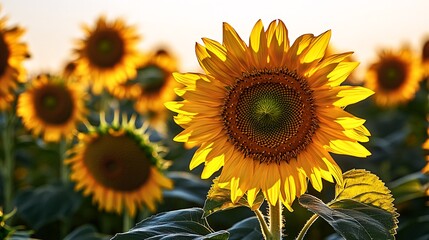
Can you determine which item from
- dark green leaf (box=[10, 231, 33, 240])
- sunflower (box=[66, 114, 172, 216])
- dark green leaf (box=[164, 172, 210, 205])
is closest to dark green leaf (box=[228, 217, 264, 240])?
dark green leaf (box=[10, 231, 33, 240])

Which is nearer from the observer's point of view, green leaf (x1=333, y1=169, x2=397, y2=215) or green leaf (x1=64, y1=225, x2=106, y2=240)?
green leaf (x1=333, y1=169, x2=397, y2=215)

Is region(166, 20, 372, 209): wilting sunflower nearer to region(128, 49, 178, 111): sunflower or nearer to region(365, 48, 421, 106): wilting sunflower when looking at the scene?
region(128, 49, 178, 111): sunflower

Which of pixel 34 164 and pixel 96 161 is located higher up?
pixel 96 161

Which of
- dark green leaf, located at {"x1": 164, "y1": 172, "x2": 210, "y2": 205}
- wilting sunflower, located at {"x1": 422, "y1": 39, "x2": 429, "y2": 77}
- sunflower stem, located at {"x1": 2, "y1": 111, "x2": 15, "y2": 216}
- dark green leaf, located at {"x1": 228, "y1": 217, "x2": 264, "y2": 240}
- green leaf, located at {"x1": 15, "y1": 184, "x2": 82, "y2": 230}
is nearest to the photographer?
dark green leaf, located at {"x1": 228, "y1": 217, "x2": 264, "y2": 240}

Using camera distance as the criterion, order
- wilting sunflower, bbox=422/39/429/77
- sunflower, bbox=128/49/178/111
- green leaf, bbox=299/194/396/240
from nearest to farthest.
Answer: green leaf, bbox=299/194/396/240 → sunflower, bbox=128/49/178/111 → wilting sunflower, bbox=422/39/429/77

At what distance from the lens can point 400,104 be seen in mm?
7977

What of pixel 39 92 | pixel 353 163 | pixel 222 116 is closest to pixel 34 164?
pixel 39 92

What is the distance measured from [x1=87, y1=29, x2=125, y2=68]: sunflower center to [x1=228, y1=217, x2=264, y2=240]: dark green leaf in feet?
12.6

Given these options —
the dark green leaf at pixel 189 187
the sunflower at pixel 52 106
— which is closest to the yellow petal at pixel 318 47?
the dark green leaf at pixel 189 187

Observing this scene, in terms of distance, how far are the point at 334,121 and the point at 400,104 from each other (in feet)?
19.1

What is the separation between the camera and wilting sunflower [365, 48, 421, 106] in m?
7.46

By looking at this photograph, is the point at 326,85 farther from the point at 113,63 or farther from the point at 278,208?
the point at 113,63

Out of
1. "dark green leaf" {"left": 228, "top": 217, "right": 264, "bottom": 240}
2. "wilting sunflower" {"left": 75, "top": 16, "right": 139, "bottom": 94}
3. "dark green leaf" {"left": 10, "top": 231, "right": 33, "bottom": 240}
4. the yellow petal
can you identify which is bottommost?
"dark green leaf" {"left": 10, "top": 231, "right": 33, "bottom": 240}

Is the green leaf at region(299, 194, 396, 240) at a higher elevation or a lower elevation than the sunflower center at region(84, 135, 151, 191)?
higher
